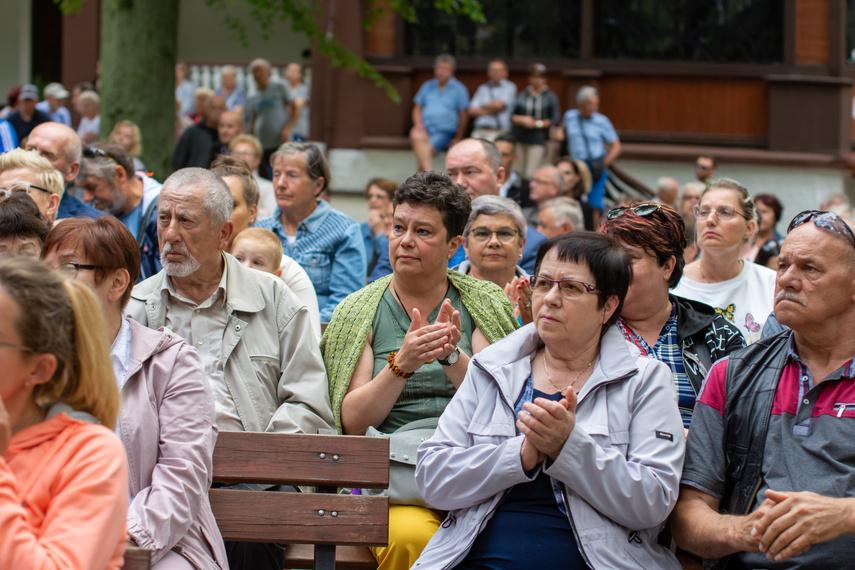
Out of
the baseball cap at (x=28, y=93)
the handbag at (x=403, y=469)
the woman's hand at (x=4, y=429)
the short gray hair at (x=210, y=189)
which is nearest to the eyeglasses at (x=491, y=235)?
the short gray hair at (x=210, y=189)

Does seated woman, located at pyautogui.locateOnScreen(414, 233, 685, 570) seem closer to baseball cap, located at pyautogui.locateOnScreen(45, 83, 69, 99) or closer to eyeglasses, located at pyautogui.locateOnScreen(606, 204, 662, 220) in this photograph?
eyeglasses, located at pyautogui.locateOnScreen(606, 204, 662, 220)

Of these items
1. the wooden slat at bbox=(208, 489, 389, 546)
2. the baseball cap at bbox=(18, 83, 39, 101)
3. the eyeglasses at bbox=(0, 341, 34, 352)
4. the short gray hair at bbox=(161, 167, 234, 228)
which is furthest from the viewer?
the baseball cap at bbox=(18, 83, 39, 101)

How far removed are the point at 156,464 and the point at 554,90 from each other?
446 inches

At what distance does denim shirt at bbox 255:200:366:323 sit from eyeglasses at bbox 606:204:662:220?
7.34ft

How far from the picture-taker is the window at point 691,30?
1321cm

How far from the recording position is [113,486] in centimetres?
225

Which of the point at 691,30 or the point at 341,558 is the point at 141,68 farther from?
the point at 691,30

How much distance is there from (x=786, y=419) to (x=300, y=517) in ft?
5.61

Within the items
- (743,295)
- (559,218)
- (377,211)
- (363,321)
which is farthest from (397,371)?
(377,211)

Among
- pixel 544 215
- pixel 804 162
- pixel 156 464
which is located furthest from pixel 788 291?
pixel 804 162

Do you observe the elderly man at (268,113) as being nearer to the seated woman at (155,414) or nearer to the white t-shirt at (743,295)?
the white t-shirt at (743,295)

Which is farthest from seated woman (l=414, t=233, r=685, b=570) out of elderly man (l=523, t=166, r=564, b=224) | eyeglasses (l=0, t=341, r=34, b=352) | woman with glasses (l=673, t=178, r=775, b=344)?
elderly man (l=523, t=166, r=564, b=224)

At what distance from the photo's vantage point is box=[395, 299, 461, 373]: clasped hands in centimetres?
346

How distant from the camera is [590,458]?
291 centimetres
